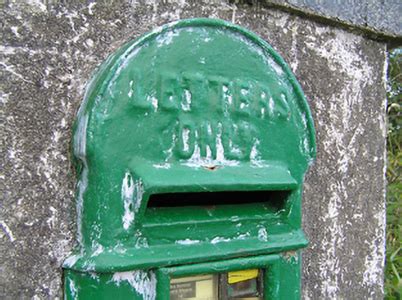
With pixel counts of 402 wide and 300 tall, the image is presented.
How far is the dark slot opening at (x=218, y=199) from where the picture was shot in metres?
0.91

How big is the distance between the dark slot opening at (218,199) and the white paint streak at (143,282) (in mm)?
104

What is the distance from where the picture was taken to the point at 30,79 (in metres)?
0.84

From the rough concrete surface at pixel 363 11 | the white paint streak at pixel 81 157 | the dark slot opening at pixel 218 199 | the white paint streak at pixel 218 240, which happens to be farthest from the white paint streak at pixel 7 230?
the rough concrete surface at pixel 363 11

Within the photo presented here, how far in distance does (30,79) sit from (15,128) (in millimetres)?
77

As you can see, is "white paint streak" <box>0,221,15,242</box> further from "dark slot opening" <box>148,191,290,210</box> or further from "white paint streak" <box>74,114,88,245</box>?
"dark slot opening" <box>148,191,290,210</box>

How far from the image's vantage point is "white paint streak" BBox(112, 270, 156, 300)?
0.85 m

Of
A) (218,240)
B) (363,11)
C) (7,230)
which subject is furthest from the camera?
(363,11)

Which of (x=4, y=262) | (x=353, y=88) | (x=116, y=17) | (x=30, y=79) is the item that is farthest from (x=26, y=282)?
(x=353, y=88)

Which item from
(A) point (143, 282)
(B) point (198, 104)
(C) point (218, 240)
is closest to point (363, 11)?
(B) point (198, 104)

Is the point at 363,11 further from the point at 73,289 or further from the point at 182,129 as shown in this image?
the point at 73,289

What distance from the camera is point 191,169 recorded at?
88cm

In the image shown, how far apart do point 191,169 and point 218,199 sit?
0.35ft

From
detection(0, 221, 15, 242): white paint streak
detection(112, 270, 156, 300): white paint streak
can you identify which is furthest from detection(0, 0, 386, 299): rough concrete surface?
detection(112, 270, 156, 300): white paint streak

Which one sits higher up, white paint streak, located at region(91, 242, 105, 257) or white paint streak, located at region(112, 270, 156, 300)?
white paint streak, located at region(91, 242, 105, 257)
